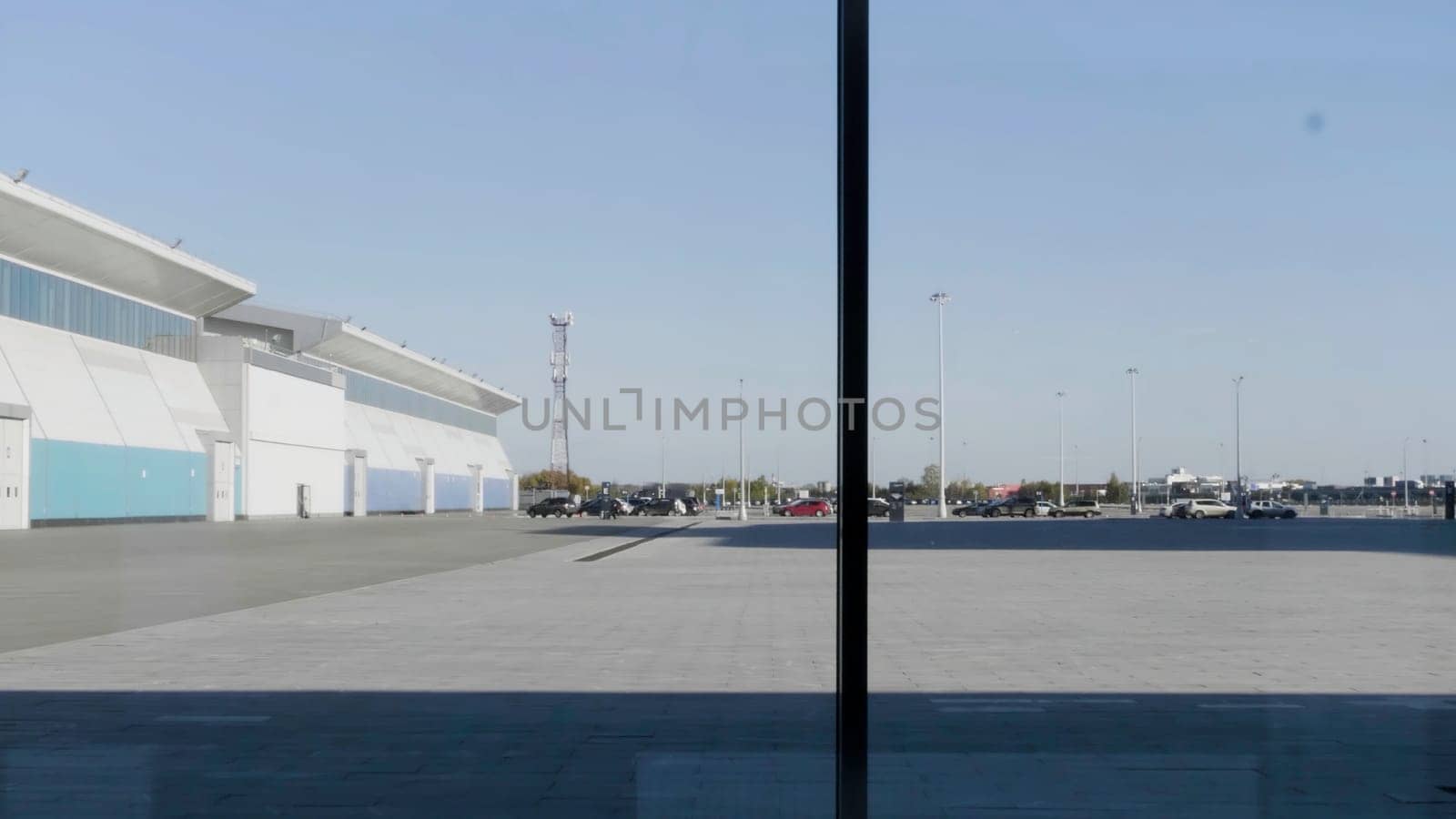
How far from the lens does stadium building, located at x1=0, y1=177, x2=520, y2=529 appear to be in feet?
155

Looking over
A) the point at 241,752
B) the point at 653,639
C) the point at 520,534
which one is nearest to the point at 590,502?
the point at 520,534

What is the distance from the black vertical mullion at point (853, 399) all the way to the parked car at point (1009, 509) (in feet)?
258

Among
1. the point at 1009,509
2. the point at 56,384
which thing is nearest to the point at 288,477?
the point at 56,384

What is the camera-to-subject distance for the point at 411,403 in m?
95.5

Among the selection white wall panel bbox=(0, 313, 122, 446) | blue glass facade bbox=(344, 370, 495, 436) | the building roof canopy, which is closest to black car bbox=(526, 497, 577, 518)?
blue glass facade bbox=(344, 370, 495, 436)

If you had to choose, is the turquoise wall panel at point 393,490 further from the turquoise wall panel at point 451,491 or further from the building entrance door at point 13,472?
the building entrance door at point 13,472

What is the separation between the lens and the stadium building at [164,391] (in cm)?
4709

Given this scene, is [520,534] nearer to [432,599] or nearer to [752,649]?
[432,599]

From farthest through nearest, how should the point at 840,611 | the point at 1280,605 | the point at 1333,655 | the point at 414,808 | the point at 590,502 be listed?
the point at 590,502
the point at 1280,605
the point at 1333,655
the point at 414,808
the point at 840,611

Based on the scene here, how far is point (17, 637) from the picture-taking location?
513 inches

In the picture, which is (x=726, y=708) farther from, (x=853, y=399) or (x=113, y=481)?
(x=113, y=481)

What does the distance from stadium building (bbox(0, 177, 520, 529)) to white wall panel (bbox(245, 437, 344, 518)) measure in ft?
0.37

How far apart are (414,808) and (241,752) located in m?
1.69

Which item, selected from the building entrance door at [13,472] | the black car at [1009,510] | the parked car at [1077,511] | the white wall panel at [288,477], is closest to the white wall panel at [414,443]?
the white wall panel at [288,477]
